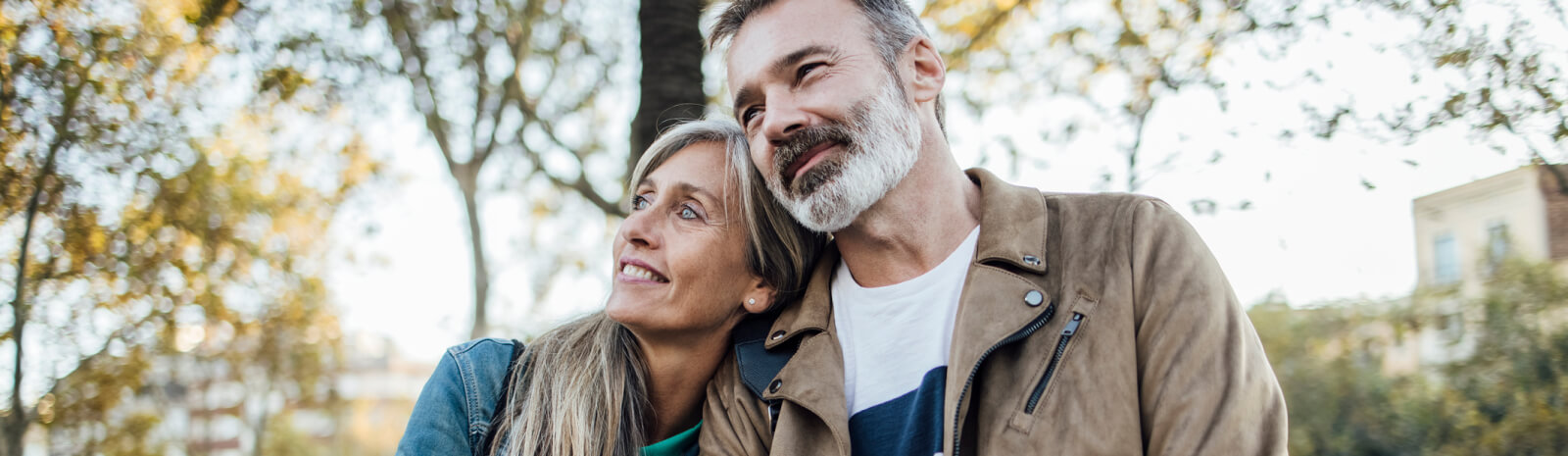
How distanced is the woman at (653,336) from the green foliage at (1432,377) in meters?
7.56

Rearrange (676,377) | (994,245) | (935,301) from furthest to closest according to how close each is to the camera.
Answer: (676,377) < (935,301) < (994,245)

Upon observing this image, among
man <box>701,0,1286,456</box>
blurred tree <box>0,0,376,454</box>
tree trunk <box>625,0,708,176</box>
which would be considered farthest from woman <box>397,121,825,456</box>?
blurred tree <box>0,0,376,454</box>

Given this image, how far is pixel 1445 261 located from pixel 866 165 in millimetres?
10016

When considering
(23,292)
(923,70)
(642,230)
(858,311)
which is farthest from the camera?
(23,292)

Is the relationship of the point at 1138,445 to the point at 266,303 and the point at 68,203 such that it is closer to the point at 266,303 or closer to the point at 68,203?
the point at 68,203

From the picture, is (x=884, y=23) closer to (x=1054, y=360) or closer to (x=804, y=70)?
(x=804, y=70)

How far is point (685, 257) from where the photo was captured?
3076mm

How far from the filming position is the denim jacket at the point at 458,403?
2.89m

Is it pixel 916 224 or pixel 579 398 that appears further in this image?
pixel 579 398

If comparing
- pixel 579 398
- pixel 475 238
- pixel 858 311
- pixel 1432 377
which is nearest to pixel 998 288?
pixel 858 311

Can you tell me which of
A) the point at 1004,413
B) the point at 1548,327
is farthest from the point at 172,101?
the point at 1548,327

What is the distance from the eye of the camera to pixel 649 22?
16.3 ft

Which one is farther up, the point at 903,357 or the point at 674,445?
the point at 903,357

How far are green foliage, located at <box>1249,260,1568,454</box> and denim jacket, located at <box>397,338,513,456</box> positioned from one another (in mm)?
8158
